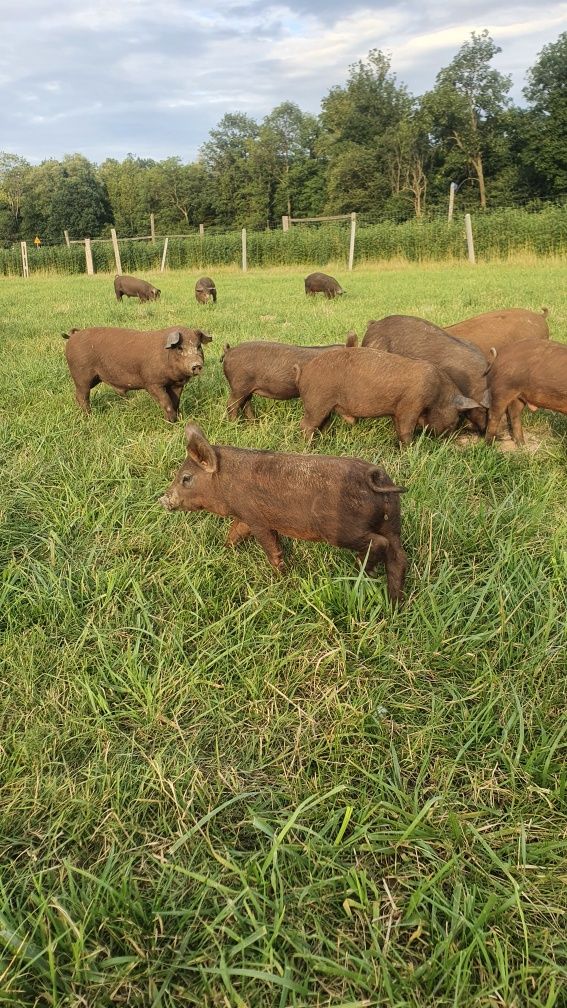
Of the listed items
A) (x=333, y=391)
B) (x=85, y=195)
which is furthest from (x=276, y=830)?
(x=85, y=195)

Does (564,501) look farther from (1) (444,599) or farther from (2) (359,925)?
(2) (359,925)

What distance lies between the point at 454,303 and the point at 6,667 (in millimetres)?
12040

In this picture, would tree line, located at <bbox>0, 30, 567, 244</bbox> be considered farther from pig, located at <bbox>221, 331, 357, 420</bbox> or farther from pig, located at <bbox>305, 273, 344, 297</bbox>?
pig, located at <bbox>221, 331, 357, 420</bbox>

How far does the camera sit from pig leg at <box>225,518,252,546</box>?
371 cm

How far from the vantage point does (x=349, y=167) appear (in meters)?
55.0

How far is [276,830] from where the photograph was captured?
7.22 ft

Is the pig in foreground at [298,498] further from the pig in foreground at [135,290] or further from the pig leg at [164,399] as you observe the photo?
the pig in foreground at [135,290]

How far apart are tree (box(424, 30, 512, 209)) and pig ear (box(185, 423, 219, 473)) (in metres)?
52.2

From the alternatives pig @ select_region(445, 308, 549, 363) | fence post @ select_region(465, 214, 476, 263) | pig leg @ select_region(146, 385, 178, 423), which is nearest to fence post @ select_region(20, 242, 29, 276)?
fence post @ select_region(465, 214, 476, 263)

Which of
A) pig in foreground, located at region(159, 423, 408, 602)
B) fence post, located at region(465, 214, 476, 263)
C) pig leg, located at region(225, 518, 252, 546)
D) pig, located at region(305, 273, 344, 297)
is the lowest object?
pig leg, located at region(225, 518, 252, 546)

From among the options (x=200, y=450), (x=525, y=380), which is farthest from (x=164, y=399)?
(x=525, y=380)

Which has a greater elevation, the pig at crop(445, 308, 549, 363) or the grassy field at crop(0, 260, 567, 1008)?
the pig at crop(445, 308, 549, 363)

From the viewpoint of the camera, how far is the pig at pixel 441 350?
5.25 meters

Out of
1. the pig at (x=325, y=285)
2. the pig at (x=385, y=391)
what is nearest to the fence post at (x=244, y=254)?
the pig at (x=325, y=285)
